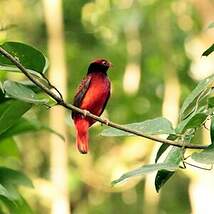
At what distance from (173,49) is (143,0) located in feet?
1.49

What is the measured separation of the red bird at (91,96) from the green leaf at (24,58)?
1.39 ft

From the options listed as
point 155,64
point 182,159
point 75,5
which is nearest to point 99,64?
point 182,159

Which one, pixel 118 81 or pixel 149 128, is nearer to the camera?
pixel 149 128

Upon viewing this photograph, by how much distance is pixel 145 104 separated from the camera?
5.46 m

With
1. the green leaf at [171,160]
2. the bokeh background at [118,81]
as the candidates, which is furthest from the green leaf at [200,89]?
the bokeh background at [118,81]

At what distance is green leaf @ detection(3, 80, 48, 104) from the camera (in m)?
1.41

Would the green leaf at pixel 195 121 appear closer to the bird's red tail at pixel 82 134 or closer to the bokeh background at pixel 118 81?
the bird's red tail at pixel 82 134

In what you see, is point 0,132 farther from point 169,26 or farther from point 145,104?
point 169,26

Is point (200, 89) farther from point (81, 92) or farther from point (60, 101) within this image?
point (81, 92)

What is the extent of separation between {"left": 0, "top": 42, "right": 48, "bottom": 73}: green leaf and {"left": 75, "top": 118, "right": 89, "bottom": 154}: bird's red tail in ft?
1.45

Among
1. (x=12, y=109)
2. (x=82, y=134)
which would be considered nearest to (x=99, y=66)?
(x=82, y=134)

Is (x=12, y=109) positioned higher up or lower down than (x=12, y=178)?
higher up

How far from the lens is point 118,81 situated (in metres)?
5.61

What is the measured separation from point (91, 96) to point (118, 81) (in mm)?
3665
